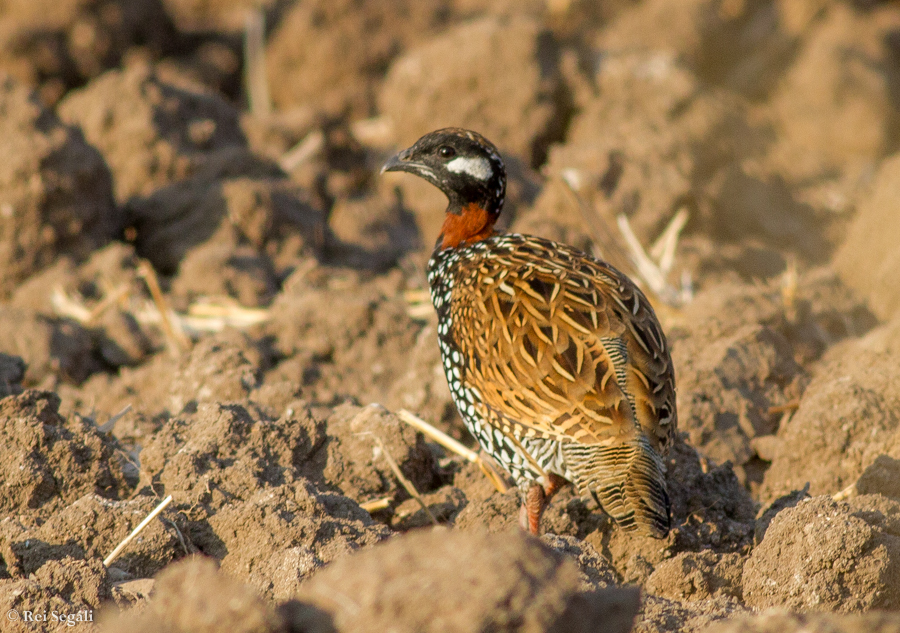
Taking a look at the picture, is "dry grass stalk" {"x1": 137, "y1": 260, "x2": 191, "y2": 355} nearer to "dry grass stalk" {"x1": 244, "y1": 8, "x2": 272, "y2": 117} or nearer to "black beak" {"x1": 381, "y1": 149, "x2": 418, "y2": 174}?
"black beak" {"x1": 381, "y1": 149, "x2": 418, "y2": 174}

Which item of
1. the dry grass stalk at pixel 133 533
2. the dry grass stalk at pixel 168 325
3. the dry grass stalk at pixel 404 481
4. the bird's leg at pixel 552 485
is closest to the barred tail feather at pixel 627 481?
the bird's leg at pixel 552 485

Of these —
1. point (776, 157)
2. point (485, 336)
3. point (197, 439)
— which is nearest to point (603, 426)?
point (485, 336)

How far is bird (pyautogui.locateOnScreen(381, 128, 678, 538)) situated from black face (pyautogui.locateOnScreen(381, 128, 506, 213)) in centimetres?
53

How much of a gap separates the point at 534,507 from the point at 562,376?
2.04 feet

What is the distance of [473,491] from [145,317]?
3313mm

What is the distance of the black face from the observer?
597cm

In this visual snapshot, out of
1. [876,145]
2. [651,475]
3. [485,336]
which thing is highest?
[876,145]

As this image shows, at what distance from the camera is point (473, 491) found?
5707 mm

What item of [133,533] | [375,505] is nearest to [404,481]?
[375,505]

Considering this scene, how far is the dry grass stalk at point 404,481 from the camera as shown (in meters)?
5.25

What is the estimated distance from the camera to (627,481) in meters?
4.67

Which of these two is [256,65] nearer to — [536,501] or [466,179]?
[466,179]

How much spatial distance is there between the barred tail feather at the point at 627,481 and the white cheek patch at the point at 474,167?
5.65ft

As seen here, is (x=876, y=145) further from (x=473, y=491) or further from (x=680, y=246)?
(x=473, y=491)
